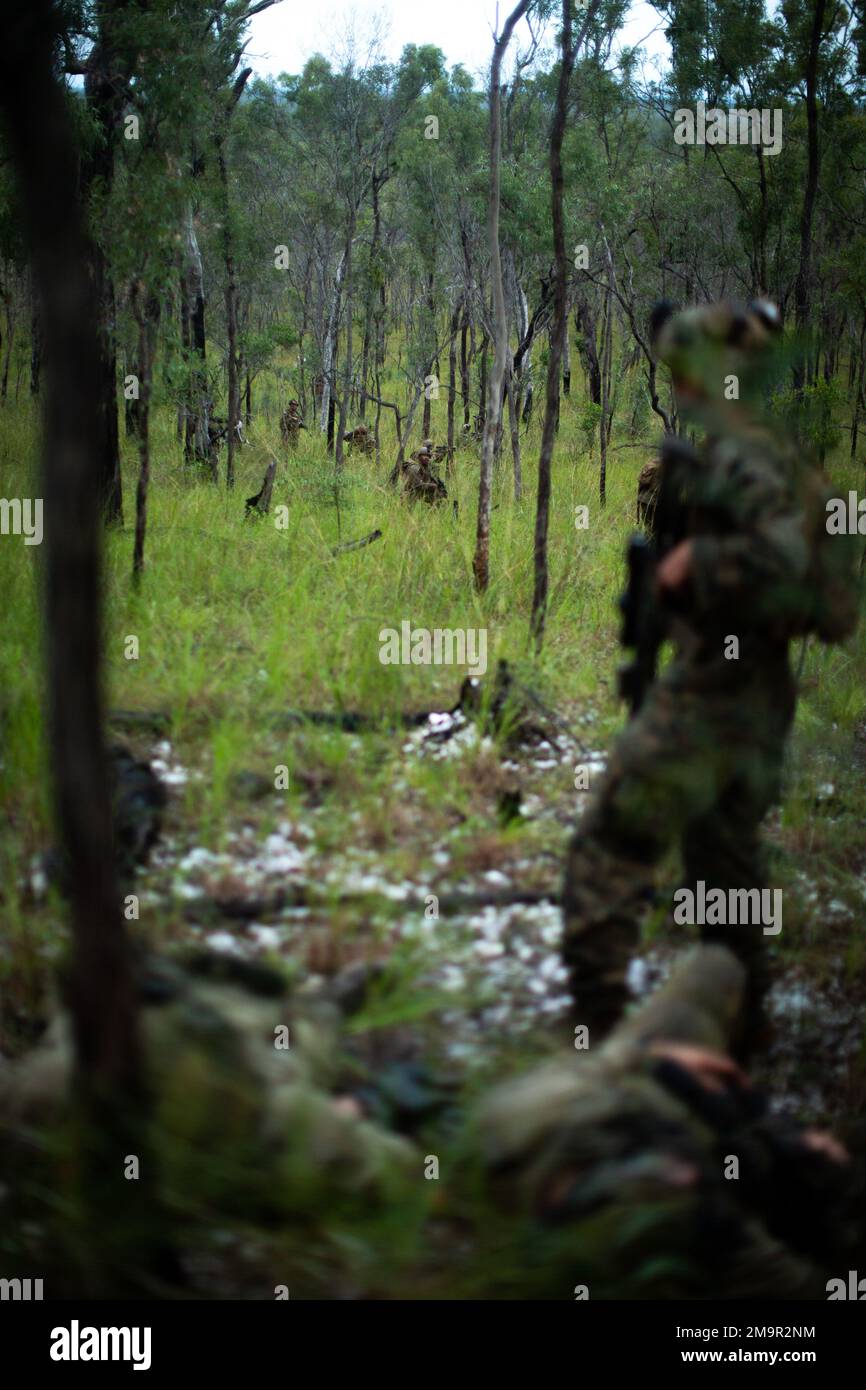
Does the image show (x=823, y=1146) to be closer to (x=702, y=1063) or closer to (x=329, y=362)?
(x=702, y=1063)

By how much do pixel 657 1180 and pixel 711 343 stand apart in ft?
6.81

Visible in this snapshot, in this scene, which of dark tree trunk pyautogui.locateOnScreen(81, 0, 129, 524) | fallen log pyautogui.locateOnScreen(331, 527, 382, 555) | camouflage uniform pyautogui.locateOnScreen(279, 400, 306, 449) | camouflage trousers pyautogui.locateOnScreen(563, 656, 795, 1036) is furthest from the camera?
camouflage uniform pyautogui.locateOnScreen(279, 400, 306, 449)

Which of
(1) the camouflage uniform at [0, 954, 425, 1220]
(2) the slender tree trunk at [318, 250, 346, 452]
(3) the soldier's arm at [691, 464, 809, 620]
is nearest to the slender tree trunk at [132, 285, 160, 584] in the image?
(3) the soldier's arm at [691, 464, 809, 620]

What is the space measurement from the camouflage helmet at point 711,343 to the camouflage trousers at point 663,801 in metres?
0.80

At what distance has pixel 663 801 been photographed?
2945 millimetres

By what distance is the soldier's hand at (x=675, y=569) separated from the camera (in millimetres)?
2848

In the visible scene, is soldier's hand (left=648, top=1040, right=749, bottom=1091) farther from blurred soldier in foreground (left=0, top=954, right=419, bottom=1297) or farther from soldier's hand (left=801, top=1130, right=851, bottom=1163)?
blurred soldier in foreground (left=0, top=954, right=419, bottom=1297)

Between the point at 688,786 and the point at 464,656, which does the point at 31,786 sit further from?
the point at 464,656

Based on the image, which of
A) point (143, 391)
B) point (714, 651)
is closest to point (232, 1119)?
point (714, 651)

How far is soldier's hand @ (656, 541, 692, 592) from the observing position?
2.85 m

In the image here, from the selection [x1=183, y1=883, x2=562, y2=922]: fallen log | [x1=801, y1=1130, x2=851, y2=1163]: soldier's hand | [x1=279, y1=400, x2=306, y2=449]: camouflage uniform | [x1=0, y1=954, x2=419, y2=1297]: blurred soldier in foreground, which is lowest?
[x1=801, y1=1130, x2=851, y2=1163]: soldier's hand

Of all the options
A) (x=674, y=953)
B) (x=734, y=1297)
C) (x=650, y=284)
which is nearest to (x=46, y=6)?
(x=734, y=1297)

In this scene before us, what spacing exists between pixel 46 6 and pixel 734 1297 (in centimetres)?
285

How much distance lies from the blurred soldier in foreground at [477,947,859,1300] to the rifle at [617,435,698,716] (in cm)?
111
